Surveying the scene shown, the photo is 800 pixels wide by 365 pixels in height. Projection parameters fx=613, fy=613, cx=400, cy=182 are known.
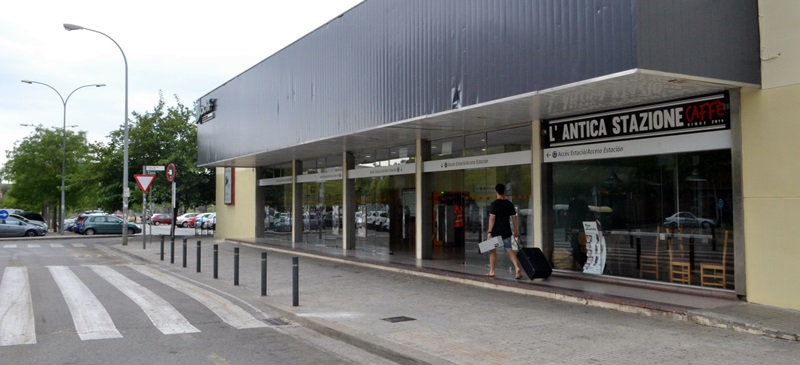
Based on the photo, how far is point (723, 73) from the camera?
877 centimetres

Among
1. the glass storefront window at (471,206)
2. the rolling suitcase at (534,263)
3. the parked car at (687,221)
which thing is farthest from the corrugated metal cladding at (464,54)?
the rolling suitcase at (534,263)

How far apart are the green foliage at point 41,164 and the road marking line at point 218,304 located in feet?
117

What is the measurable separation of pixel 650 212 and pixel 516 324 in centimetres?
430

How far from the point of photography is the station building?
8.74 meters

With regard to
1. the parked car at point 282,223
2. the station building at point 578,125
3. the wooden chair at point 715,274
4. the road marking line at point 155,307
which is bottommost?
the road marking line at point 155,307

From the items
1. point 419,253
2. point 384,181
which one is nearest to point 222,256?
point 384,181

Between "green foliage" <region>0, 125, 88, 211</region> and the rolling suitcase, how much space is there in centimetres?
4160

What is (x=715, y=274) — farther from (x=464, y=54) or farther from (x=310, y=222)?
(x=310, y=222)

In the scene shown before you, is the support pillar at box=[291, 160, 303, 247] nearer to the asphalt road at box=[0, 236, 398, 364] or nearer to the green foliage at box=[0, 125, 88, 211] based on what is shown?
the asphalt road at box=[0, 236, 398, 364]

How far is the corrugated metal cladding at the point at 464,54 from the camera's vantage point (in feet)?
28.1

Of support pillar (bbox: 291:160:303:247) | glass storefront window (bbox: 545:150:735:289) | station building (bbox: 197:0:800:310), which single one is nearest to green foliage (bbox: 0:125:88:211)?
support pillar (bbox: 291:160:303:247)

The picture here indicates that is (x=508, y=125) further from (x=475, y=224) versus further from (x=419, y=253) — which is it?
(x=419, y=253)

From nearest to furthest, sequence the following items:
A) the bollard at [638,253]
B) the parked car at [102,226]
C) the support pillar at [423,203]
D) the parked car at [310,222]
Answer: the bollard at [638,253], the support pillar at [423,203], the parked car at [310,222], the parked car at [102,226]

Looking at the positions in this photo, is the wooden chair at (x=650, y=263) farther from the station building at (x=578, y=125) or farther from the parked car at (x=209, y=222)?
the parked car at (x=209, y=222)
